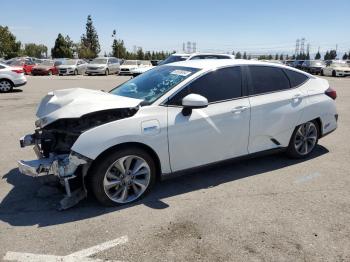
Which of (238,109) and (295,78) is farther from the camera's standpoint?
(295,78)

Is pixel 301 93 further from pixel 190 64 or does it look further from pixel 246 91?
pixel 190 64

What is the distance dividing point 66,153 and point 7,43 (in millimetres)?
75513

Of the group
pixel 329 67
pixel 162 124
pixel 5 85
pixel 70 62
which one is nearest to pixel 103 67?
pixel 70 62

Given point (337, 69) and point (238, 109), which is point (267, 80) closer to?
point (238, 109)

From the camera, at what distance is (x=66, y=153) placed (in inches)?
175

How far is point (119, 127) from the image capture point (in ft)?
13.4

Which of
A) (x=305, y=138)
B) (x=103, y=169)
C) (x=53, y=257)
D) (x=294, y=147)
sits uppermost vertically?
(x=103, y=169)

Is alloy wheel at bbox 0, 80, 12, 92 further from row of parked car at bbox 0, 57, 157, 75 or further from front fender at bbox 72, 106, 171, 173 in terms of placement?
row of parked car at bbox 0, 57, 157, 75

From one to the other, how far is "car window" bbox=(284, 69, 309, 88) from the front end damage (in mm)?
2726

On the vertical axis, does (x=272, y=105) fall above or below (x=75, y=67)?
above

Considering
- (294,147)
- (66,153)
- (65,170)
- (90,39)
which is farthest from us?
(90,39)

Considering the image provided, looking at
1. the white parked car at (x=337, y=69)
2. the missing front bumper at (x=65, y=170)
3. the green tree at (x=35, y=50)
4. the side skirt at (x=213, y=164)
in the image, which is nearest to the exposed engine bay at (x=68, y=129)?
the missing front bumper at (x=65, y=170)

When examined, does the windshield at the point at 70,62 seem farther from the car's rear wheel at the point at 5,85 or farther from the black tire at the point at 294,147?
the black tire at the point at 294,147

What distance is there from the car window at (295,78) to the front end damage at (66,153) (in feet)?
8.94
